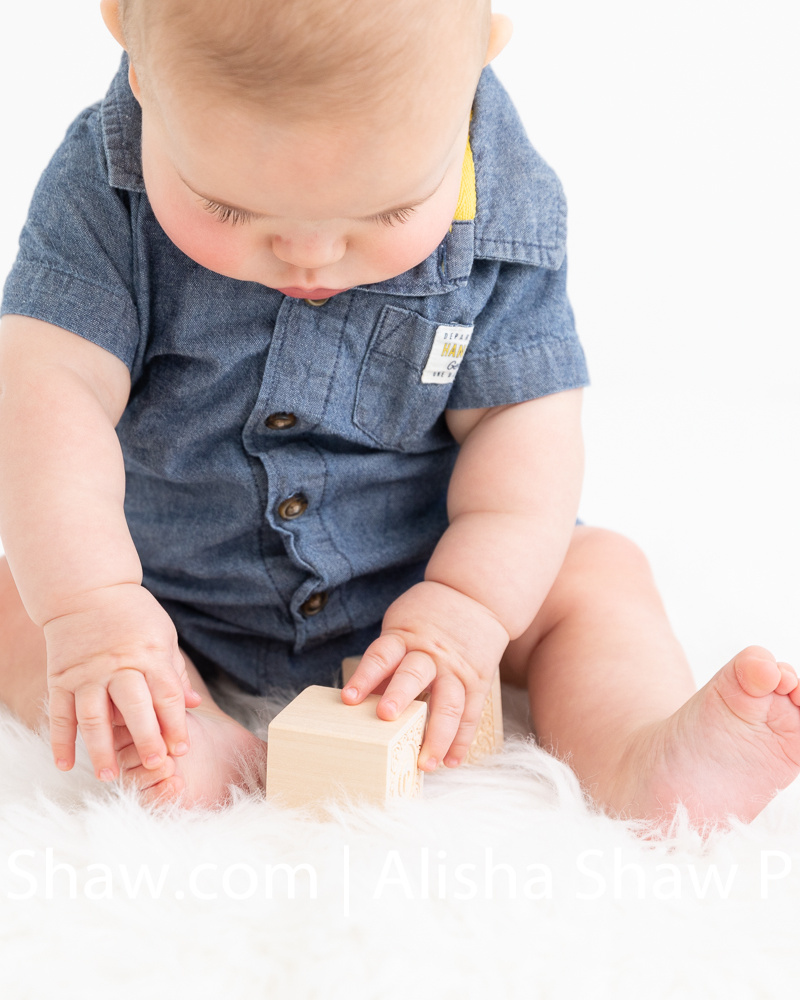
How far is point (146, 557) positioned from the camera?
0.94 m

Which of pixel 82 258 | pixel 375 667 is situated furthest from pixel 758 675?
pixel 82 258

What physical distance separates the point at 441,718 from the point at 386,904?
0.62ft

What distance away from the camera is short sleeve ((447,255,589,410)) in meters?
0.87

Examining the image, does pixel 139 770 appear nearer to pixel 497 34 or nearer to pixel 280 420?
pixel 280 420

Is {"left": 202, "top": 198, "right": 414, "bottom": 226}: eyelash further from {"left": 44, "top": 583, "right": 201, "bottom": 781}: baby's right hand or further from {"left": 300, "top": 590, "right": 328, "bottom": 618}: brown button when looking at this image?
{"left": 300, "top": 590, "right": 328, "bottom": 618}: brown button

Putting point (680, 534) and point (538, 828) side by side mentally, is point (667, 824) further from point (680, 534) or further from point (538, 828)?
point (680, 534)

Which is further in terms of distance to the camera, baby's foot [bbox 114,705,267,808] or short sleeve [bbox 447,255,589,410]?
short sleeve [bbox 447,255,589,410]

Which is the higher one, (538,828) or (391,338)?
(391,338)

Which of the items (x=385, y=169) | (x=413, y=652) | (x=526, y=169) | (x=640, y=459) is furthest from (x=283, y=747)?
(x=640, y=459)

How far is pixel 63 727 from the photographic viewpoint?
0.68 meters

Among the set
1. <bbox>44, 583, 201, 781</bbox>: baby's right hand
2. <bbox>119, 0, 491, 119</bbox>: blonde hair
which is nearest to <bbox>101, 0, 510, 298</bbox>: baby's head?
<bbox>119, 0, 491, 119</bbox>: blonde hair

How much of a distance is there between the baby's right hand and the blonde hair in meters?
0.32

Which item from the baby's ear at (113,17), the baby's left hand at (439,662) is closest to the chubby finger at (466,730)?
the baby's left hand at (439,662)

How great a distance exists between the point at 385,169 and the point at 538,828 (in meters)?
0.39
